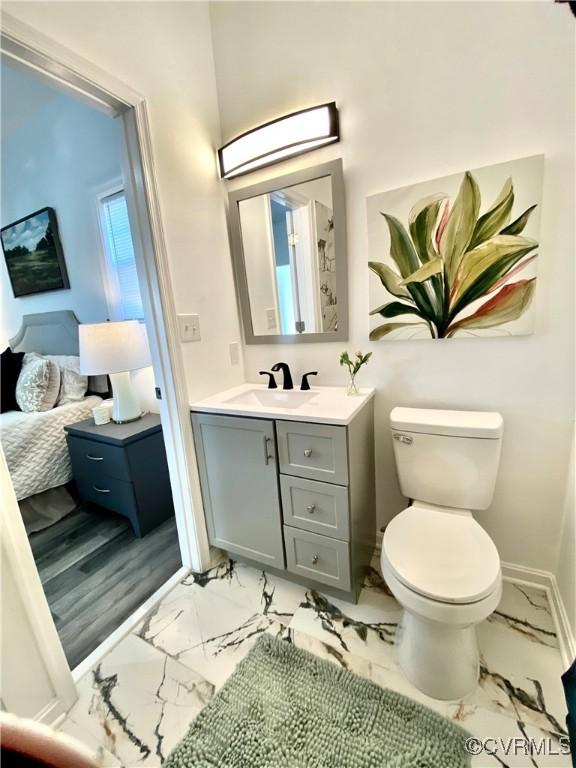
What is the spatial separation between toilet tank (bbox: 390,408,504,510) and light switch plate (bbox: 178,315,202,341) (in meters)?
0.98

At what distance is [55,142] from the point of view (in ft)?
7.83

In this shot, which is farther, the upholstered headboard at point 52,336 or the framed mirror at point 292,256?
the upholstered headboard at point 52,336

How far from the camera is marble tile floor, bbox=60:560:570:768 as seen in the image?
3.35 feet

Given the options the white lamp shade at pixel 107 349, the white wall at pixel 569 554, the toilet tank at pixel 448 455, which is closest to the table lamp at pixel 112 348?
the white lamp shade at pixel 107 349

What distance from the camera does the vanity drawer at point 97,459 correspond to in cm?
187

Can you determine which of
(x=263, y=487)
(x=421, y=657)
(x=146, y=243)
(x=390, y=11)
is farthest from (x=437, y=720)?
(x=390, y=11)

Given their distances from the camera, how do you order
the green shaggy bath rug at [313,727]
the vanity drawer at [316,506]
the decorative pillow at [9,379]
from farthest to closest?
the decorative pillow at [9,379] → the vanity drawer at [316,506] → the green shaggy bath rug at [313,727]

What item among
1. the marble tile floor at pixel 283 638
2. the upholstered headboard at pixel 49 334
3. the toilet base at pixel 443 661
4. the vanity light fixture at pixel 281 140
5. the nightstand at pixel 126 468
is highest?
the vanity light fixture at pixel 281 140

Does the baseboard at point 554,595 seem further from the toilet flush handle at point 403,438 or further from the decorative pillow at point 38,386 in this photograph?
the decorative pillow at point 38,386

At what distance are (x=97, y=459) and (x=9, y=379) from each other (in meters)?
A: 1.20

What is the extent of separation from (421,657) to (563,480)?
89cm

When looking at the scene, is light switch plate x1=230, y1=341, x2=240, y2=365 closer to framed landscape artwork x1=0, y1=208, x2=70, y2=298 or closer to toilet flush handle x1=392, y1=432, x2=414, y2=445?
toilet flush handle x1=392, y1=432, x2=414, y2=445

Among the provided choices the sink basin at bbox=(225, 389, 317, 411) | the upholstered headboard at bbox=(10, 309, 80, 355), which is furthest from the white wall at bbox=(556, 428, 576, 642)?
the upholstered headboard at bbox=(10, 309, 80, 355)

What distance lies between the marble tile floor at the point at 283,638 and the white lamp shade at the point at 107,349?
1.23 metres
